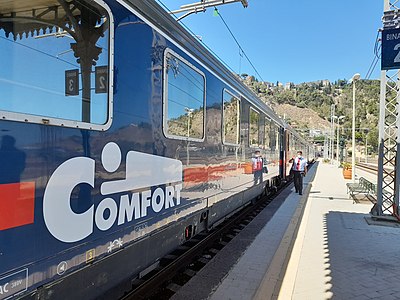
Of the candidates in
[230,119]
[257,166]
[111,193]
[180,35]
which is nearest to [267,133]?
[257,166]

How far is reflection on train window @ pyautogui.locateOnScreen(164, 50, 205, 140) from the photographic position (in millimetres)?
4211

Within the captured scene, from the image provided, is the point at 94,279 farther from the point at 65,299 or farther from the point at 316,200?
the point at 316,200

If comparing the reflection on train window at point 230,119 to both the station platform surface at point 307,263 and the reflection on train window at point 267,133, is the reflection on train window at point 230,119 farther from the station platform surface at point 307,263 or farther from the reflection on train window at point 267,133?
the reflection on train window at point 267,133

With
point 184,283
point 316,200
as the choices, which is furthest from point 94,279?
point 316,200

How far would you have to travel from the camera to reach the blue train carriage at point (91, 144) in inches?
87.7

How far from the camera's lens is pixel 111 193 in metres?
3.10

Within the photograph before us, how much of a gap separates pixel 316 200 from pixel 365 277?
27.0 ft

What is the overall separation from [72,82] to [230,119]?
4524 millimetres

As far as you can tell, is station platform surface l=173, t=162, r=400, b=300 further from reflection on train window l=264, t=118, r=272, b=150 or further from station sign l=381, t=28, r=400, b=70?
station sign l=381, t=28, r=400, b=70

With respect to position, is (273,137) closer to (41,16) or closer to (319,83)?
(41,16)

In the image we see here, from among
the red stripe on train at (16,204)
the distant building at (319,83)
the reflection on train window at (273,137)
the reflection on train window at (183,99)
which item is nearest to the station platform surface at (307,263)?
the reflection on train window at (183,99)

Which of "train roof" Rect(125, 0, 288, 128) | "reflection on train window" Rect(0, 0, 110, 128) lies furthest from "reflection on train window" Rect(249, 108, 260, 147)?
"reflection on train window" Rect(0, 0, 110, 128)

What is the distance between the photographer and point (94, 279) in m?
2.94

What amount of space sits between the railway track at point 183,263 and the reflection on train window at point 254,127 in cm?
191
